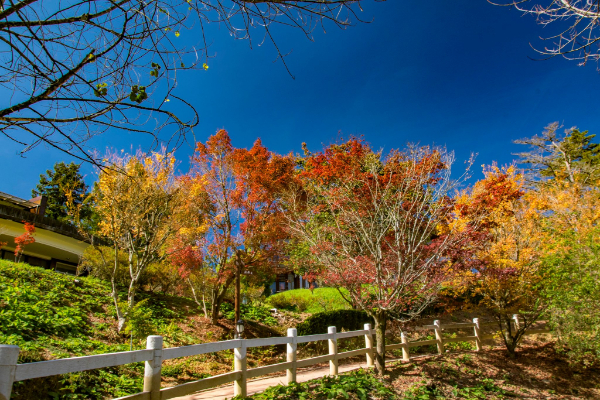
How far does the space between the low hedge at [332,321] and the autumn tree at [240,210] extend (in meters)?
2.52

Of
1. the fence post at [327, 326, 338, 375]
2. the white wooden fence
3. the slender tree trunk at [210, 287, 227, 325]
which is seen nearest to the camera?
the white wooden fence

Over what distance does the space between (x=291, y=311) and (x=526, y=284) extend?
10895mm

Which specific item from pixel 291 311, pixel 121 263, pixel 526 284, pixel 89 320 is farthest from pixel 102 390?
pixel 291 311

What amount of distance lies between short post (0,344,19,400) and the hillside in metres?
2.85

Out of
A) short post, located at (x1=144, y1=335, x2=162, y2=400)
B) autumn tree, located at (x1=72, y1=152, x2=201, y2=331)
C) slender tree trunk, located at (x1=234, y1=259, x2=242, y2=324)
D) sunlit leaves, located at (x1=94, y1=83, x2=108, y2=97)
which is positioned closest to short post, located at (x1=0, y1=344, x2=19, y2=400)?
short post, located at (x1=144, y1=335, x2=162, y2=400)

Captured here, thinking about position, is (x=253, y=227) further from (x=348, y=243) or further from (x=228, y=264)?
(x=348, y=243)

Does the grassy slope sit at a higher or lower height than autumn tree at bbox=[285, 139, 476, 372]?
lower

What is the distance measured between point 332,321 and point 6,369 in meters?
11.5

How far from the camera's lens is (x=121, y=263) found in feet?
45.8

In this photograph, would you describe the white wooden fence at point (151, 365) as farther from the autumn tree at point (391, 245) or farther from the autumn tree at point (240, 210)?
the autumn tree at point (240, 210)

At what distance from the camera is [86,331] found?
8141 mm

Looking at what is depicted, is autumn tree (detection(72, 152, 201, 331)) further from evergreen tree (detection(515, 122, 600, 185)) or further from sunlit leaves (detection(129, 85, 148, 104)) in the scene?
evergreen tree (detection(515, 122, 600, 185))

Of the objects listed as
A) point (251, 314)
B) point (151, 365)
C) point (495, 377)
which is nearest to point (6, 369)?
point (151, 365)

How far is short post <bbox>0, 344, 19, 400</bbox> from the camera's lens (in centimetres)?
225
